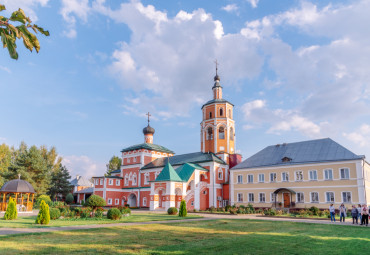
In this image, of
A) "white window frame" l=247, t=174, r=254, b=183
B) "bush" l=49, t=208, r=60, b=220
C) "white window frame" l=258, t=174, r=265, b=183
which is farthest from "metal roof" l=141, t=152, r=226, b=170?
"bush" l=49, t=208, r=60, b=220

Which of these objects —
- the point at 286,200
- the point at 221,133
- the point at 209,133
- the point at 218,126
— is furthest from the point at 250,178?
the point at 209,133

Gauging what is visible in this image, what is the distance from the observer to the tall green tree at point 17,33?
278 cm

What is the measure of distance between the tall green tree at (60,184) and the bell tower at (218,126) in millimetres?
29429

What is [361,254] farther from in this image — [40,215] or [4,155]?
[4,155]

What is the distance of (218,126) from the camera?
141 feet

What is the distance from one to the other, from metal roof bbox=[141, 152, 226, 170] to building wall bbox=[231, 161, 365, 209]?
13.3 ft

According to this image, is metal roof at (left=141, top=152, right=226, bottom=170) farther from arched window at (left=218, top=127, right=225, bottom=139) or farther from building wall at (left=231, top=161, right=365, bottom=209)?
building wall at (left=231, top=161, right=365, bottom=209)

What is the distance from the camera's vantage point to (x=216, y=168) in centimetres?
3966

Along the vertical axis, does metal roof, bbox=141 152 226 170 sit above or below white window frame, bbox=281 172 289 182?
above

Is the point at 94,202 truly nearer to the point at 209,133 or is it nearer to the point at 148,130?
the point at 209,133

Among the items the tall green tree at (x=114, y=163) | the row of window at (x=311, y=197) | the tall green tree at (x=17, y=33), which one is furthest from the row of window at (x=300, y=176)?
the tall green tree at (x=114, y=163)

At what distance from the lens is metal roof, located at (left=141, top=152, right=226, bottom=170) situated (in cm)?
4041

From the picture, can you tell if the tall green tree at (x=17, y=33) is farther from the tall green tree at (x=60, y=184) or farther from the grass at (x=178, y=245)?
the tall green tree at (x=60, y=184)

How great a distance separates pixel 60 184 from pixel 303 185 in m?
44.6
